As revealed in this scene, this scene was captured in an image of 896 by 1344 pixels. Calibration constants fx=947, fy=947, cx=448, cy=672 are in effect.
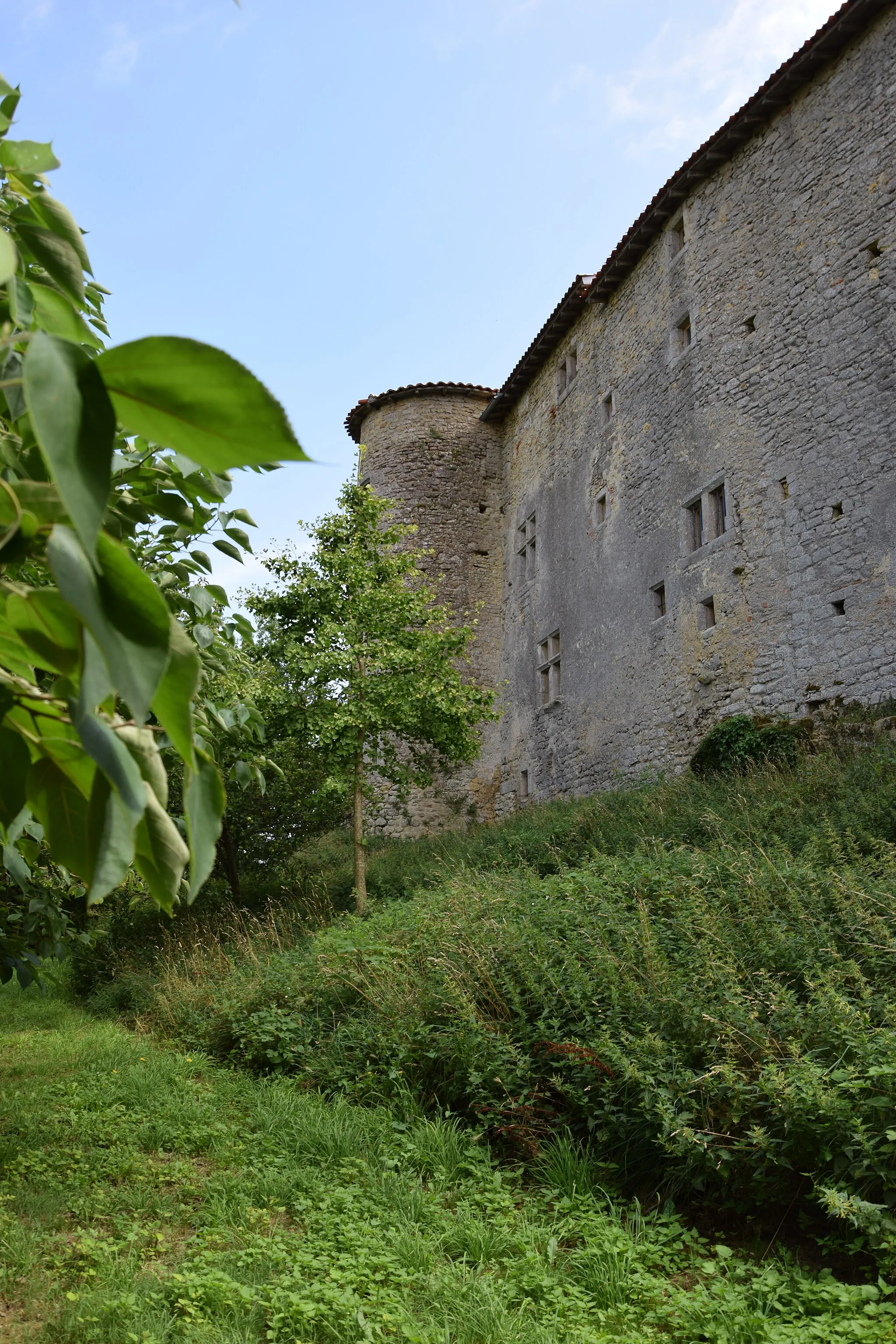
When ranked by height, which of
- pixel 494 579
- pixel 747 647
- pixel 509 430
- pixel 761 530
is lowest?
pixel 747 647

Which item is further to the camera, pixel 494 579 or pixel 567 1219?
pixel 494 579

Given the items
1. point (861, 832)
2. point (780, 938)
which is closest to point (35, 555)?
point (780, 938)

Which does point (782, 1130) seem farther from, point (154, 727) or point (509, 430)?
point (509, 430)

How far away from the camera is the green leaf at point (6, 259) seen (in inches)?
25.5

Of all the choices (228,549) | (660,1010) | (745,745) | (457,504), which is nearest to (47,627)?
(228,549)

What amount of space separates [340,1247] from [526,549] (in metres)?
16.0

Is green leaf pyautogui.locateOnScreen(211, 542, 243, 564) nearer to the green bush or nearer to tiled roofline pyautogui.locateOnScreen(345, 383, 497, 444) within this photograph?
the green bush

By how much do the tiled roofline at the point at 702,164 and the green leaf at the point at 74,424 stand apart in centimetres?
1277

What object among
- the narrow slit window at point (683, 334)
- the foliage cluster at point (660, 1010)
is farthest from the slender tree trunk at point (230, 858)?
the narrow slit window at point (683, 334)

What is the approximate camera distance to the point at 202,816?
26.0 inches

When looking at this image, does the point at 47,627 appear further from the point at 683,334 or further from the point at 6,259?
the point at 683,334

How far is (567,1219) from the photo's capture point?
3727 mm

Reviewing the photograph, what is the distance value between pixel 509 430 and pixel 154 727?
20.5 metres

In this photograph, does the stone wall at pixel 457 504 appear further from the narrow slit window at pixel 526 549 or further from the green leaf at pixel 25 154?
the green leaf at pixel 25 154
